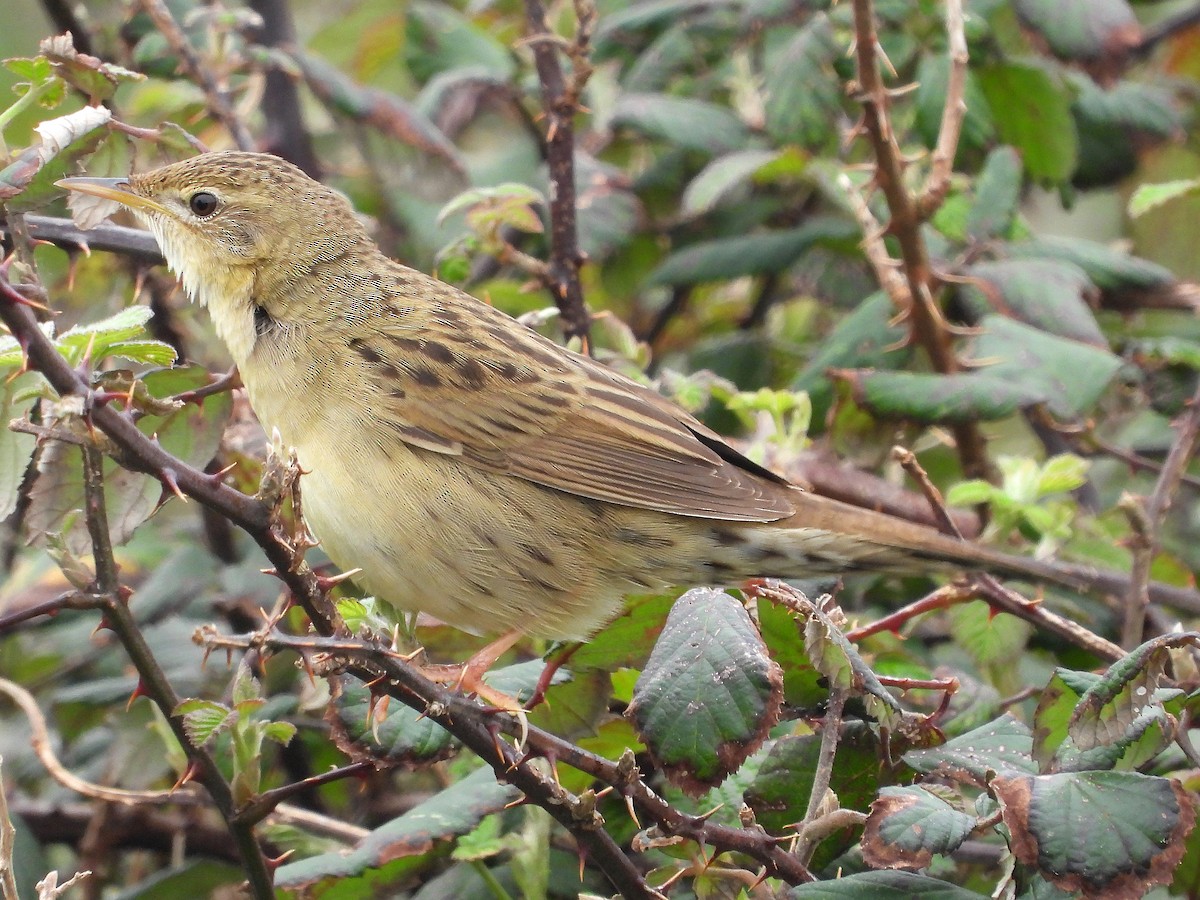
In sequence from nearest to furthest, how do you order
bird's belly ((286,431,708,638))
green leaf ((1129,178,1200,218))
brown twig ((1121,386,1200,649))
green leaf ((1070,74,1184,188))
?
brown twig ((1121,386,1200,649))
bird's belly ((286,431,708,638))
green leaf ((1129,178,1200,218))
green leaf ((1070,74,1184,188))

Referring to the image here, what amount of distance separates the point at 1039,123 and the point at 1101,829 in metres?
2.73

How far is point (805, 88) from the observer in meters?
3.83

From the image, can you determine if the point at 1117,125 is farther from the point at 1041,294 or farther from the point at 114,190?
the point at 114,190

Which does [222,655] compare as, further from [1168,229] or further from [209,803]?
[1168,229]

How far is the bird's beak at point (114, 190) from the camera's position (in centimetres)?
262

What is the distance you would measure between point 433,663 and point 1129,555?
169 cm

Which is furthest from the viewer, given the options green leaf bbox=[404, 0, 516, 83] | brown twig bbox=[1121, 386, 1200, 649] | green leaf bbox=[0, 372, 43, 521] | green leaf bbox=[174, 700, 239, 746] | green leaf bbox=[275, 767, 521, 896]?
green leaf bbox=[404, 0, 516, 83]

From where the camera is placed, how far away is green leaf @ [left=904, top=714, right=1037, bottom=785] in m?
2.14

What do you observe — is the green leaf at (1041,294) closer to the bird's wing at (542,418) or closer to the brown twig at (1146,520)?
the brown twig at (1146,520)

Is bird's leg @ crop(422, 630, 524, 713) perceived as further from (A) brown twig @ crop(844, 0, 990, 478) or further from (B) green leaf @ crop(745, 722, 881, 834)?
(A) brown twig @ crop(844, 0, 990, 478)

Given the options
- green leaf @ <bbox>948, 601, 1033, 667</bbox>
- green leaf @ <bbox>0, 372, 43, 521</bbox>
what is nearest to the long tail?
green leaf @ <bbox>948, 601, 1033, 667</bbox>

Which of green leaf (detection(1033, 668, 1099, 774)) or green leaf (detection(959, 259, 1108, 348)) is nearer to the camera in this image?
green leaf (detection(1033, 668, 1099, 774))

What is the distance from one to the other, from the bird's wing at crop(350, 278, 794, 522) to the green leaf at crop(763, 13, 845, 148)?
98 cm

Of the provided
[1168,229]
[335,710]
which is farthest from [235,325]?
[1168,229]
